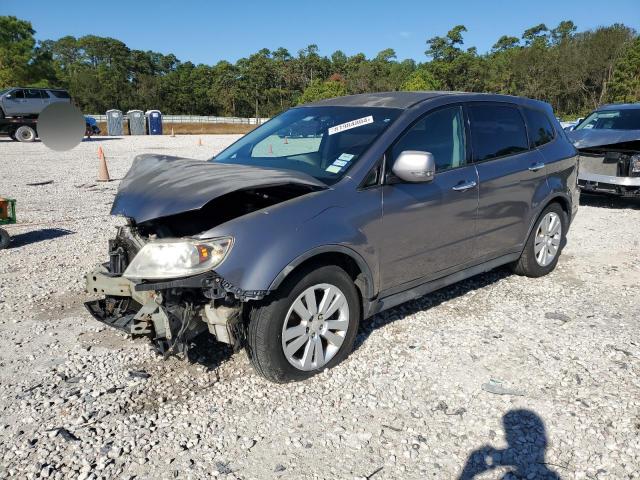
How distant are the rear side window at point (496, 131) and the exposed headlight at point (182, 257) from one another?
245 cm

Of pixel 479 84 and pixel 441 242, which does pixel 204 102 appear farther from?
pixel 441 242

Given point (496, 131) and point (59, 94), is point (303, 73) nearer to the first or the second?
point (59, 94)

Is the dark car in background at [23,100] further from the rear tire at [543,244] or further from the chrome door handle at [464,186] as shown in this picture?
the chrome door handle at [464,186]

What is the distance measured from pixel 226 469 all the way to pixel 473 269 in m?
2.72

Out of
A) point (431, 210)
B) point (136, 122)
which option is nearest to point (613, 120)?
point (431, 210)

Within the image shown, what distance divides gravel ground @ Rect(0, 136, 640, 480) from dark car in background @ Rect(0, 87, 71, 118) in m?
23.2

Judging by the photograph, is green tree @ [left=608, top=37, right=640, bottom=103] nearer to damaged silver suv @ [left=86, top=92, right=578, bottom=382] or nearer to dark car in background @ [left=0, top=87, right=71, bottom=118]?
dark car in background @ [left=0, top=87, right=71, bottom=118]

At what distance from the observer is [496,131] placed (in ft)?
15.3

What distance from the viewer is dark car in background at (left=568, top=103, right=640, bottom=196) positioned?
8.58 metres

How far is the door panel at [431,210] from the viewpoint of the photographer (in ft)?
12.0

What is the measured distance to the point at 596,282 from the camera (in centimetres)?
538

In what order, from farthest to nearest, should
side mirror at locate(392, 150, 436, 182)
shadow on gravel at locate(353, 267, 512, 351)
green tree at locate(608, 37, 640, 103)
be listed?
1. green tree at locate(608, 37, 640, 103)
2. shadow on gravel at locate(353, 267, 512, 351)
3. side mirror at locate(392, 150, 436, 182)

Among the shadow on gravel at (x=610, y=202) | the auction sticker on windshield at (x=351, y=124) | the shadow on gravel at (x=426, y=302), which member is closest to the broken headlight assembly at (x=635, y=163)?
the shadow on gravel at (x=610, y=202)

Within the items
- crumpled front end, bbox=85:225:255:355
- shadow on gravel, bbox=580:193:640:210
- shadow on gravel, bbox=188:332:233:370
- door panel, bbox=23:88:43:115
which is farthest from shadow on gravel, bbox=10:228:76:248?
door panel, bbox=23:88:43:115
